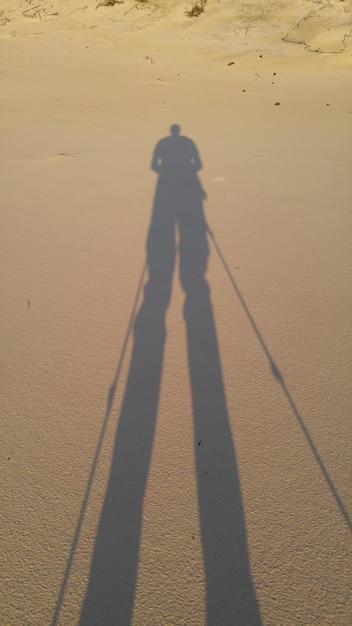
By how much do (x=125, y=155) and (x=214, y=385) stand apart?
518 centimetres

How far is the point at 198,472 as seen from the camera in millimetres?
2436

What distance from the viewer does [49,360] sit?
3.19 metres

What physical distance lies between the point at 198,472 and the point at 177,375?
2.58 feet

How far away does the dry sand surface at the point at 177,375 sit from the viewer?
2004 millimetres

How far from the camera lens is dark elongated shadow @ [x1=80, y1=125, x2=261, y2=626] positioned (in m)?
1.94

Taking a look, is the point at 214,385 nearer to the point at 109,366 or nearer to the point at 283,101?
the point at 109,366

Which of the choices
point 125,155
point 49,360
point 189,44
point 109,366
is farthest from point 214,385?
point 189,44

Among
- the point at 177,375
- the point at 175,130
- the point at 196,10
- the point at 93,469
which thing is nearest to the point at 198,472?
the point at 93,469

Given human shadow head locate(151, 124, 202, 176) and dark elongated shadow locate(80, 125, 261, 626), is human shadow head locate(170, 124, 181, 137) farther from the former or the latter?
dark elongated shadow locate(80, 125, 261, 626)

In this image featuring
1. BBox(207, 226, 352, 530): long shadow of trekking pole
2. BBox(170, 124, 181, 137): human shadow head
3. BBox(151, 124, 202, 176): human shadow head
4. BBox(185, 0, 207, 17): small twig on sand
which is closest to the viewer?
BBox(207, 226, 352, 530): long shadow of trekking pole

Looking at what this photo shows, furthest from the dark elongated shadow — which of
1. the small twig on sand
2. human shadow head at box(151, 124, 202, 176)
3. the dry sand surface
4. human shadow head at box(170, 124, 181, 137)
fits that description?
the small twig on sand

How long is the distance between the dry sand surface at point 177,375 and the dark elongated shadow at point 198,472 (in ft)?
0.03

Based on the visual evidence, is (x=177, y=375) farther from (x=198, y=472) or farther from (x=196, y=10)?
(x=196, y=10)

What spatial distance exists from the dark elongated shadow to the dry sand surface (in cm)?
1
